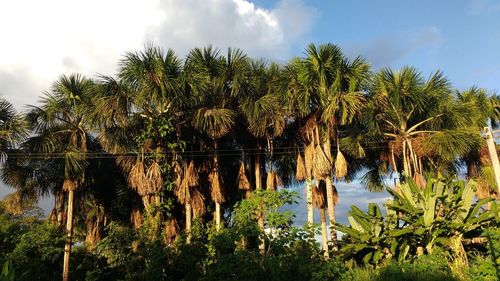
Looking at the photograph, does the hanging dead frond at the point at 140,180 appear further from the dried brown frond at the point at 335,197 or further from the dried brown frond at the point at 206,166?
the dried brown frond at the point at 335,197

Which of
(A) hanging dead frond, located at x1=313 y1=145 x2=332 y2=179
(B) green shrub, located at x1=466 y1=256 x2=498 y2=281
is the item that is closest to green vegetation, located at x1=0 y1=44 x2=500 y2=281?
(A) hanging dead frond, located at x1=313 y1=145 x2=332 y2=179

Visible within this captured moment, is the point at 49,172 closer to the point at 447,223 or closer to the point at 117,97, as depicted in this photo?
the point at 117,97

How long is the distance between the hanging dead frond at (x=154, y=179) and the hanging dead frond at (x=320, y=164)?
20.9 ft

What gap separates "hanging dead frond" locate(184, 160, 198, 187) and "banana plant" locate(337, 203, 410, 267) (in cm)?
712

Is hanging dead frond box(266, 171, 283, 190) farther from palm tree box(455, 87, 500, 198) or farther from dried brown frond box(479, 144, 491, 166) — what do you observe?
dried brown frond box(479, 144, 491, 166)

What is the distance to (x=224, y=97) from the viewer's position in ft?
63.3

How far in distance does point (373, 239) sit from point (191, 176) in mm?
8582

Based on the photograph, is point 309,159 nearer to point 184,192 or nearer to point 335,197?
point 335,197

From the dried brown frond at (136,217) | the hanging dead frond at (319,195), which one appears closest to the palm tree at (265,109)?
the hanging dead frond at (319,195)

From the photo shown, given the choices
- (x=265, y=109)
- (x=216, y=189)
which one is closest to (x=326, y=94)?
(x=265, y=109)

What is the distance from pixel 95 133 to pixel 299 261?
14.2 meters

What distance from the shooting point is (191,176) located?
61.0ft

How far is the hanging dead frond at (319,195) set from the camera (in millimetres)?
19609

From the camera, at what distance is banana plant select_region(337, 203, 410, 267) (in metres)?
12.7
